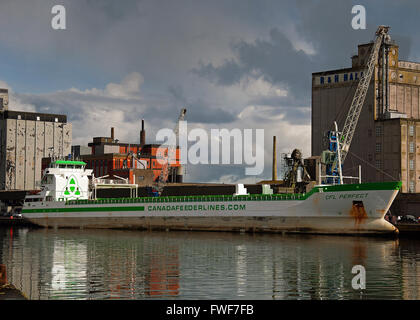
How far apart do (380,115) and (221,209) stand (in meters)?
47.7

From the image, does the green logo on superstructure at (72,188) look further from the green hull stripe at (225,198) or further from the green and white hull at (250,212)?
the green hull stripe at (225,198)

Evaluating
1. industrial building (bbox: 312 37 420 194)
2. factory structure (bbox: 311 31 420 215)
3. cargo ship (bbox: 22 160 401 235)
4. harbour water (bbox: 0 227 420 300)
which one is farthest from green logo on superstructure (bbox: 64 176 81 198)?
industrial building (bbox: 312 37 420 194)

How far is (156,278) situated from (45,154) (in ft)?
563

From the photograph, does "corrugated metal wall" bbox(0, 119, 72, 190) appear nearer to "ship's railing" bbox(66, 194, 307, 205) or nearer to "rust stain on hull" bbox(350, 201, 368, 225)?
"ship's railing" bbox(66, 194, 307, 205)

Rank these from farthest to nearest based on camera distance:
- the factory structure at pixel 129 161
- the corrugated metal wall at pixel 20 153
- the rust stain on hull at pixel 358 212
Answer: the corrugated metal wall at pixel 20 153, the factory structure at pixel 129 161, the rust stain on hull at pixel 358 212

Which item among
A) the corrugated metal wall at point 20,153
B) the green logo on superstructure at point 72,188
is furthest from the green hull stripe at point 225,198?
the corrugated metal wall at point 20,153

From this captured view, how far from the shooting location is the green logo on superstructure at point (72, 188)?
99312 millimetres

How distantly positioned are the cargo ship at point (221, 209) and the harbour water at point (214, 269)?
19.9 ft

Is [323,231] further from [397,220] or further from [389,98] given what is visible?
[389,98]

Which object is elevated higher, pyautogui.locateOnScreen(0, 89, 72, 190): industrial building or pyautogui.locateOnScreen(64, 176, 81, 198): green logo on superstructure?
pyautogui.locateOnScreen(0, 89, 72, 190): industrial building

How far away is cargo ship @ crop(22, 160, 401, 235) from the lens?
2689 inches

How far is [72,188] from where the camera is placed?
99625 millimetres

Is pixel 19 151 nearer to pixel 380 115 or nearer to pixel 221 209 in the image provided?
pixel 380 115

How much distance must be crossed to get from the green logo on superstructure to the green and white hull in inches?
103
